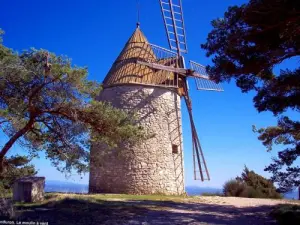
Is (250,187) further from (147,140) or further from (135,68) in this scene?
(135,68)

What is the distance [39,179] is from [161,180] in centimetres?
497

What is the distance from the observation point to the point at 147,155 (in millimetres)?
12211

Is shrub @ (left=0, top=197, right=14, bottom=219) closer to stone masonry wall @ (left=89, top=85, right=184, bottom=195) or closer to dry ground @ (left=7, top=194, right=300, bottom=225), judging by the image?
dry ground @ (left=7, top=194, right=300, bottom=225)

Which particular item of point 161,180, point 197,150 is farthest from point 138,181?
point 197,150

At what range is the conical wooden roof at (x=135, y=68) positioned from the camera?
12.9 meters

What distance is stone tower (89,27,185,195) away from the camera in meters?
12.1

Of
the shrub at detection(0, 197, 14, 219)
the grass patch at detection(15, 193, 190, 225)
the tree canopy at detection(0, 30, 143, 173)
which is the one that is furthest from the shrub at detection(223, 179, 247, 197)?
the shrub at detection(0, 197, 14, 219)

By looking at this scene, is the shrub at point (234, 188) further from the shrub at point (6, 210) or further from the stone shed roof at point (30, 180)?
the shrub at point (6, 210)

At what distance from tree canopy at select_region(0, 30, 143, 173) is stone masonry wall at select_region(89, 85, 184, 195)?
4.55 metres

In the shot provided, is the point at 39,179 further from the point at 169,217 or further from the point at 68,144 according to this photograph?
the point at 169,217

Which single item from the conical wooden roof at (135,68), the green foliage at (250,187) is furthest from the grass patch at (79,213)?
the green foliage at (250,187)

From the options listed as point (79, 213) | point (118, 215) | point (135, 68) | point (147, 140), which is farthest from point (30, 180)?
point (135, 68)

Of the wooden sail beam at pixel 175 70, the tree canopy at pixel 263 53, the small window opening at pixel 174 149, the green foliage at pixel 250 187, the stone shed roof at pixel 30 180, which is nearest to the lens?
the tree canopy at pixel 263 53

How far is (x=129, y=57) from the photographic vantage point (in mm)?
13523
